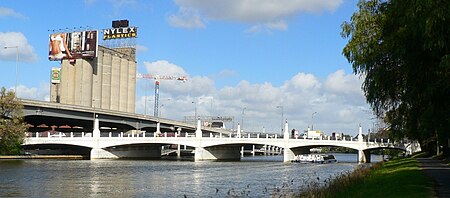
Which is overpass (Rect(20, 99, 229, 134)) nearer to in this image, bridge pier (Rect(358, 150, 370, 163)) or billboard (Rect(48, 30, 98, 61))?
billboard (Rect(48, 30, 98, 61))

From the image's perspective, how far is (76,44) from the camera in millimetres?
185000

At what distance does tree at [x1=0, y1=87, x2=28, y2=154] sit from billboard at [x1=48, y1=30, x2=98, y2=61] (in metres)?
66.8

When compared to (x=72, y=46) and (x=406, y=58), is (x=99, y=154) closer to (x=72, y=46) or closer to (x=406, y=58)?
(x=72, y=46)

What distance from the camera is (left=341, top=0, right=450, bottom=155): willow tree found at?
2302cm

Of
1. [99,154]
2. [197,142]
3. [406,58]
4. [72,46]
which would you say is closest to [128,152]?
[99,154]

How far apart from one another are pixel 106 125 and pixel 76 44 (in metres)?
28.6

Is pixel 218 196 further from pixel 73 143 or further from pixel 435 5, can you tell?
pixel 73 143

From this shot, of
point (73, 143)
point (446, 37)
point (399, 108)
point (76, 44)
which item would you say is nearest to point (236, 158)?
point (73, 143)

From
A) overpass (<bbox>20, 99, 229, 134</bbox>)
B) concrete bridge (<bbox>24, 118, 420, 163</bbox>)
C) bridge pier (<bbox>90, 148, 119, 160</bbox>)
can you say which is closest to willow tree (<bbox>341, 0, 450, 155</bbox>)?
concrete bridge (<bbox>24, 118, 420, 163</bbox>)

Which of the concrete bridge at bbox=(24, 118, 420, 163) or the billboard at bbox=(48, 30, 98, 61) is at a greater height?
the billboard at bbox=(48, 30, 98, 61)

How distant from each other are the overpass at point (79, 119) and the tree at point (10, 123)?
13208 mm

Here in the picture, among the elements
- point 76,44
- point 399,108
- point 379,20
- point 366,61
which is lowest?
point 399,108

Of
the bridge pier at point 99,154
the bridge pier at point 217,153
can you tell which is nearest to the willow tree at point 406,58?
the bridge pier at point 217,153

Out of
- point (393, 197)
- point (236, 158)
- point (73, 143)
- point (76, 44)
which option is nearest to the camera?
point (393, 197)
